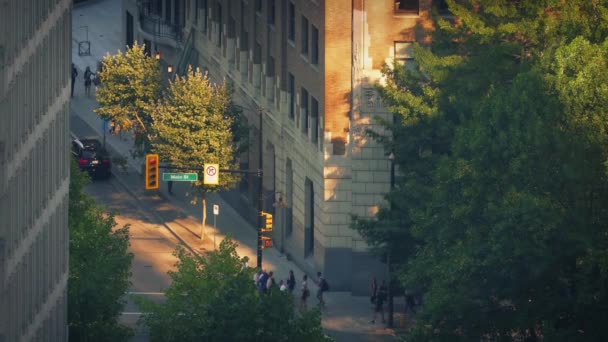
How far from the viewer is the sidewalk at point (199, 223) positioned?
90.6 meters

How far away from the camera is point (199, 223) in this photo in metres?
107

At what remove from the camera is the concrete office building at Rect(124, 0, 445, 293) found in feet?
306

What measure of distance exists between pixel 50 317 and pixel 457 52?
25.7 meters

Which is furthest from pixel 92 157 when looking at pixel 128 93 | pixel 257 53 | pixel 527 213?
pixel 527 213

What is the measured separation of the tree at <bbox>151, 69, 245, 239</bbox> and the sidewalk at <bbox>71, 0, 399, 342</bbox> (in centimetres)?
201

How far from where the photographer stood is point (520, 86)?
7650cm

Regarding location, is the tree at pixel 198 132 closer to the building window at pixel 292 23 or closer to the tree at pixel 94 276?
the building window at pixel 292 23

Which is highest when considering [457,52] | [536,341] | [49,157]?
[457,52]

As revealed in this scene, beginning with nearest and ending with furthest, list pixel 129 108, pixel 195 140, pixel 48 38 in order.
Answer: pixel 48 38 < pixel 195 140 < pixel 129 108

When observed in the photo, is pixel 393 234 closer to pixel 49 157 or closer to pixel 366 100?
pixel 366 100

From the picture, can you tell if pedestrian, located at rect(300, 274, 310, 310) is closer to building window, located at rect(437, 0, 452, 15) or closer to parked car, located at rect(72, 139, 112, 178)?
building window, located at rect(437, 0, 452, 15)

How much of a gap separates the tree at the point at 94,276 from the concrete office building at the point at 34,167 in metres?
5.35

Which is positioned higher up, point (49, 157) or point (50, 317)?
point (49, 157)

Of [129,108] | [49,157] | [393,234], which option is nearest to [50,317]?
[49,157]
